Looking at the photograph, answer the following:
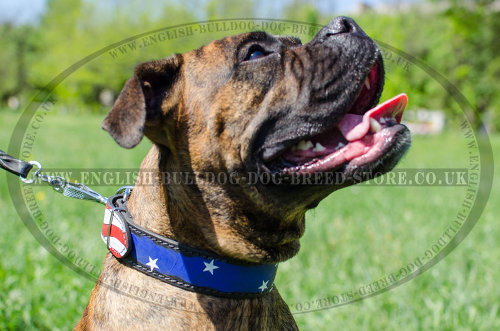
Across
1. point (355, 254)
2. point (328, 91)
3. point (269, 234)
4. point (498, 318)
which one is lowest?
point (355, 254)

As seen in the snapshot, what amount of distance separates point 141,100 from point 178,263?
29.1 inches

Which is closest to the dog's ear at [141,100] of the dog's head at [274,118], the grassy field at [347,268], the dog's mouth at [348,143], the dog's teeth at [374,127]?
the dog's head at [274,118]

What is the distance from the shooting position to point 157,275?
221 cm

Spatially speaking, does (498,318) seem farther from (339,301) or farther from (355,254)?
(355,254)

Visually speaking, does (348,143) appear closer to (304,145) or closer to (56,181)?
(304,145)

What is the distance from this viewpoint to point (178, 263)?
221 centimetres

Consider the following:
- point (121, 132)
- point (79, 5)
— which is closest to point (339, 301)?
point (121, 132)

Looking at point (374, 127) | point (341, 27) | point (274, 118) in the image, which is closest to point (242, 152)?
point (274, 118)

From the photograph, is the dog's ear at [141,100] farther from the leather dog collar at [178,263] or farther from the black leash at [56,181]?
the black leash at [56,181]

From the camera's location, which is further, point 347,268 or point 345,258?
point 345,258

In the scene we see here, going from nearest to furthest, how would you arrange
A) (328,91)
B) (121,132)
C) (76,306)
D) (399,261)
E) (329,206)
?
(121,132) < (328,91) < (76,306) < (399,261) < (329,206)

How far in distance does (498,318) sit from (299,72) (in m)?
2.82

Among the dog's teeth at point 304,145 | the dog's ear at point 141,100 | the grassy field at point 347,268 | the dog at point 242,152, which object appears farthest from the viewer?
the grassy field at point 347,268

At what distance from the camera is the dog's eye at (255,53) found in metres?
2.44
